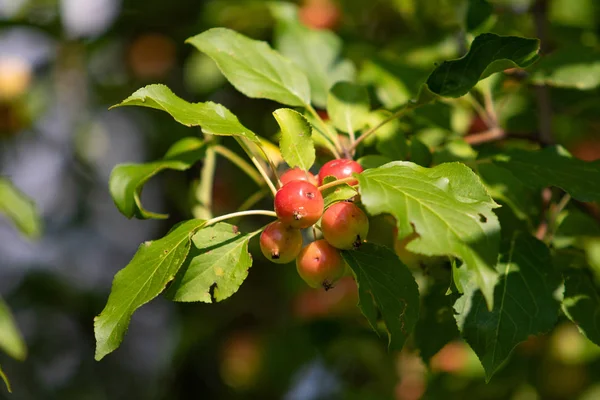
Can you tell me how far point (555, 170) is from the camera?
92 cm

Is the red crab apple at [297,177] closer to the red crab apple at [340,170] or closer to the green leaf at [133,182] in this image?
the red crab apple at [340,170]

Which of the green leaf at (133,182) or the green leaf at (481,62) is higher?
the green leaf at (481,62)

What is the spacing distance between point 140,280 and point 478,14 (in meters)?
0.70

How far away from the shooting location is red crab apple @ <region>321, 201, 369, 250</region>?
2.45 ft

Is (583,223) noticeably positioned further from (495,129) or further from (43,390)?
(43,390)

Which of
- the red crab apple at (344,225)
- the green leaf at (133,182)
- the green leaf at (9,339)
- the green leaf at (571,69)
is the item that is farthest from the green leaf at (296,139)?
the green leaf at (9,339)

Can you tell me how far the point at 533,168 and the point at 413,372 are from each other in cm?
143

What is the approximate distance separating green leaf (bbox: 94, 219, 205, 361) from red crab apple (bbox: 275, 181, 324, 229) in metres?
0.12

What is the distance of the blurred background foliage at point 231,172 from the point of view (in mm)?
1430

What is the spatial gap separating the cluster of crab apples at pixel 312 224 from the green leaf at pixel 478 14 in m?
0.43

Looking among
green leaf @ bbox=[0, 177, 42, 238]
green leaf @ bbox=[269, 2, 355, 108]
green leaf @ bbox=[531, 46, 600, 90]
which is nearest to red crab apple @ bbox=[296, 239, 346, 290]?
green leaf @ bbox=[269, 2, 355, 108]

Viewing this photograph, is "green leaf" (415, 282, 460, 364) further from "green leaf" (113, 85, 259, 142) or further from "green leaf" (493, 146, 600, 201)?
"green leaf" (113, 85, 259, 142)

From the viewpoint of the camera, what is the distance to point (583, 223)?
103 centimetres

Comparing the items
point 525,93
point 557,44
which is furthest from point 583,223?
point 557,44
